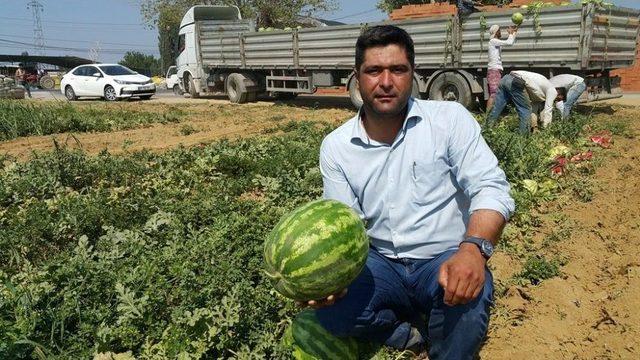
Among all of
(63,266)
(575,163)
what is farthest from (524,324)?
(575,163)

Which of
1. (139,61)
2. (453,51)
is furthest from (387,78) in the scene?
(139,61)

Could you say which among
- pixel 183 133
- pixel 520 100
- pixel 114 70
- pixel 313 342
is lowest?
pixel 313 342

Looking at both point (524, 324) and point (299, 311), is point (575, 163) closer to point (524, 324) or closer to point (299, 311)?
point (524, 324)

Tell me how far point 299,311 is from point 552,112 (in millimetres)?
7026

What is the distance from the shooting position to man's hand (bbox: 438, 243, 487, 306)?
7.48 ft

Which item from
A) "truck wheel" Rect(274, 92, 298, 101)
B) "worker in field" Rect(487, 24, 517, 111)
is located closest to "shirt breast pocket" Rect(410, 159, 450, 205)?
"worker in field" Rect(487, 24, 517, 111)

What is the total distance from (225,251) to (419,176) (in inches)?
A: 66.3

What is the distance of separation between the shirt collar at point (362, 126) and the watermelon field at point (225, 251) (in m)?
1.16

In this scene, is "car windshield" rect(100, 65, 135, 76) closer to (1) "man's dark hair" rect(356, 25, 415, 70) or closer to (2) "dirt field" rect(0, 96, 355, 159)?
(2) "dirt field" rect(0, 96, 355, 159)

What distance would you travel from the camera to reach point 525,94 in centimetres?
807

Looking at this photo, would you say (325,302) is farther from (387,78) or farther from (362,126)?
(387,78)

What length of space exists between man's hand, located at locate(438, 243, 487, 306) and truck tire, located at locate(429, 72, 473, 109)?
384 inches

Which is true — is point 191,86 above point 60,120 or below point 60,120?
above

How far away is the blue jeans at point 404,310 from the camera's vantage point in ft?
8.46
